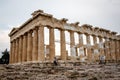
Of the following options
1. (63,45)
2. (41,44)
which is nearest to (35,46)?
(41,44)

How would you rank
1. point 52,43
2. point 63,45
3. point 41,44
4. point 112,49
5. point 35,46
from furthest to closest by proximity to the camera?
point 112,49, point 63,45, point 35,46, point 52,43, point 41,44

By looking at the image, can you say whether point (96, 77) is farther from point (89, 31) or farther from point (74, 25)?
point (89, 31)

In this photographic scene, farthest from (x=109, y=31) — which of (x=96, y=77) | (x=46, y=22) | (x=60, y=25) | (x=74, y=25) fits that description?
(x=96, y=77)

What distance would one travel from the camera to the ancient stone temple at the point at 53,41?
30953mm

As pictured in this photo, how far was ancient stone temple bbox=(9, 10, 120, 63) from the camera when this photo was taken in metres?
31.0

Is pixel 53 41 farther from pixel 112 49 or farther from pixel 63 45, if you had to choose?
pixel 112 49

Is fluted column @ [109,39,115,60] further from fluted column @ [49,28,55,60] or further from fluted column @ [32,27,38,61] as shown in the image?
fluted column @ [32,27,38,61]

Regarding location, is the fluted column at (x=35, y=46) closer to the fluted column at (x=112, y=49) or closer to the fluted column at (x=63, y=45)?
the fluted column at (x=63, y=45)

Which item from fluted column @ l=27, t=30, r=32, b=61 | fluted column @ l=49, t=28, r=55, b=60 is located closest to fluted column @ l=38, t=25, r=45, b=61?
fluted column @ l=49, t=28, r=55, b=60

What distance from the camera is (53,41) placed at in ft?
104

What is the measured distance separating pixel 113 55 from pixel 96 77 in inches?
1285

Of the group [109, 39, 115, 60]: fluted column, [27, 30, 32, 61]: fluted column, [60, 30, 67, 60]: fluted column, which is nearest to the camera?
[60, 30, 67, 60]: fluted column

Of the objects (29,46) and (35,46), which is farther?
(29,46)

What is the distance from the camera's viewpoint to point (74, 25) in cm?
3603
